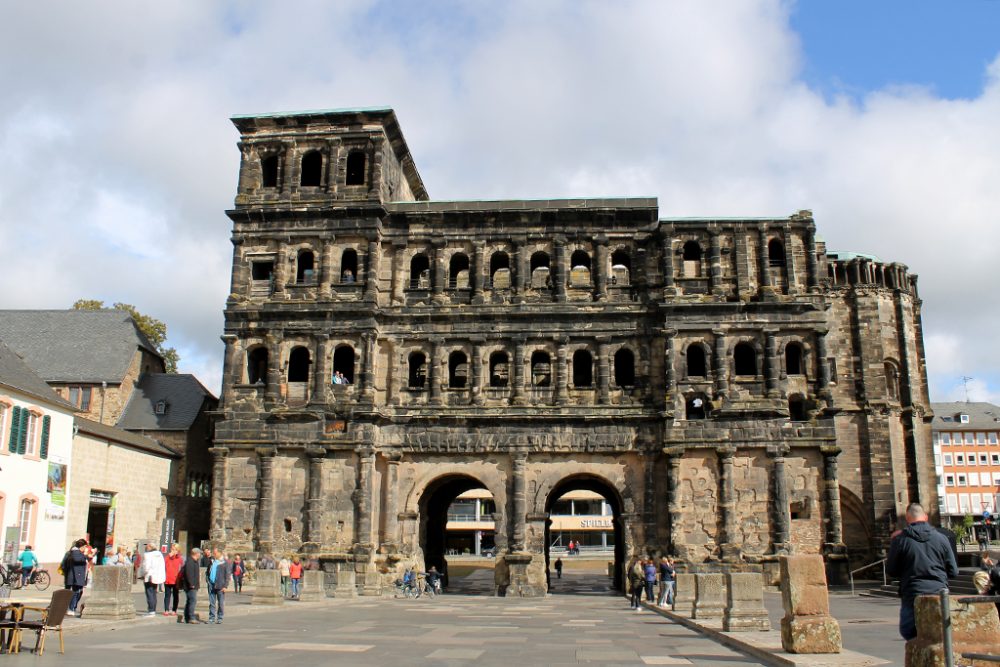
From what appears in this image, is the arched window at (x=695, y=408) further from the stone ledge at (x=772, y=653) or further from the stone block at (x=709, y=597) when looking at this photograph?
the stone ledge at (x=772, y=653)

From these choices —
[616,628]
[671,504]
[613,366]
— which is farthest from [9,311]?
[616,628]

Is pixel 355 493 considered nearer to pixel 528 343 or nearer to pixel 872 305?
pixel 528 343

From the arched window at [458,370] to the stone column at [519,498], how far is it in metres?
4.29

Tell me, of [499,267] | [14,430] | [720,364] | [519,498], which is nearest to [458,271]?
[499,267]

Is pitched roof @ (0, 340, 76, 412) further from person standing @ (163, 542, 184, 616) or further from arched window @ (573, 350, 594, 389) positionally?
arched window @ (573, 350, 594, 389)

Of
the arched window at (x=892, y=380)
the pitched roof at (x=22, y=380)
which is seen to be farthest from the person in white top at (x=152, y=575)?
the arched window at (x=892, y=380)

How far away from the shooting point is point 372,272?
4009 cm

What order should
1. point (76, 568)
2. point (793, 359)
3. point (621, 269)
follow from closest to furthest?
point (76, 568)
point (793, 359)
point (621, 269)

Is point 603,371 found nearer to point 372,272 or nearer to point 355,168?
point 372,272

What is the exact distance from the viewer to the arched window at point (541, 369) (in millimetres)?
40428

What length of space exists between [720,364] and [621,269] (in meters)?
6.28

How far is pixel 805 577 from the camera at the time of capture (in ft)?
48.6

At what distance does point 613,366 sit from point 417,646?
77.6 ft

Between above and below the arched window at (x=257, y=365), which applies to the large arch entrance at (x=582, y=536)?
below
